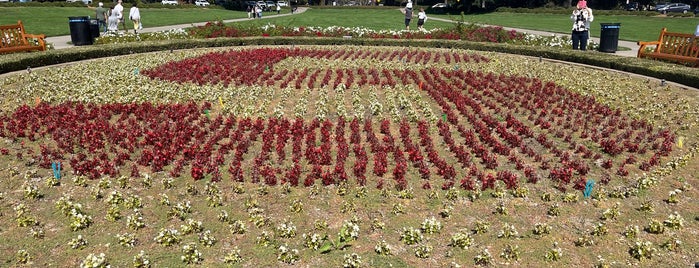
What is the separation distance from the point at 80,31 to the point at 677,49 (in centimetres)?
2551

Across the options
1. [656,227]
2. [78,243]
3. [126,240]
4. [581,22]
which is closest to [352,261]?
[126,240]

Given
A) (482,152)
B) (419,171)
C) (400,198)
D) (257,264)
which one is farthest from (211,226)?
(482,152)

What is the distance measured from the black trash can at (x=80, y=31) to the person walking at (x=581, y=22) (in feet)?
72.9

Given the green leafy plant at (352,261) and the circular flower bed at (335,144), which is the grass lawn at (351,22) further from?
the green leafy plant at (352,261)

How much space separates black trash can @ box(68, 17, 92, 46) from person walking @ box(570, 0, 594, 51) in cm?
2221

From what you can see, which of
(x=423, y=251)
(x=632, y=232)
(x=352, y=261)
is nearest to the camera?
(x=352, y=261)

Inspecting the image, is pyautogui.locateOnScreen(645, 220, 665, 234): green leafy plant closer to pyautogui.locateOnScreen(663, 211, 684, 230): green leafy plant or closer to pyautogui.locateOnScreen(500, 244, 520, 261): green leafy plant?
pyautogui.locateOnScreen(663, 211, 684, 230): green leafy plant

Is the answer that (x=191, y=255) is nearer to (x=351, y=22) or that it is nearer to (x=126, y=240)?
(x=126, y=240)

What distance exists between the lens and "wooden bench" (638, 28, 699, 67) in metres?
17.1

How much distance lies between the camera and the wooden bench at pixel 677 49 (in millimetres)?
17134

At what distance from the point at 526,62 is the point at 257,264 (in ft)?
55.3

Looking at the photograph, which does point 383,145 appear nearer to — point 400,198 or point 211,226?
point 400,198

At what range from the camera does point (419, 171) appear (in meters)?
8.05

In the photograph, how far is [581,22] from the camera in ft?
68.2
